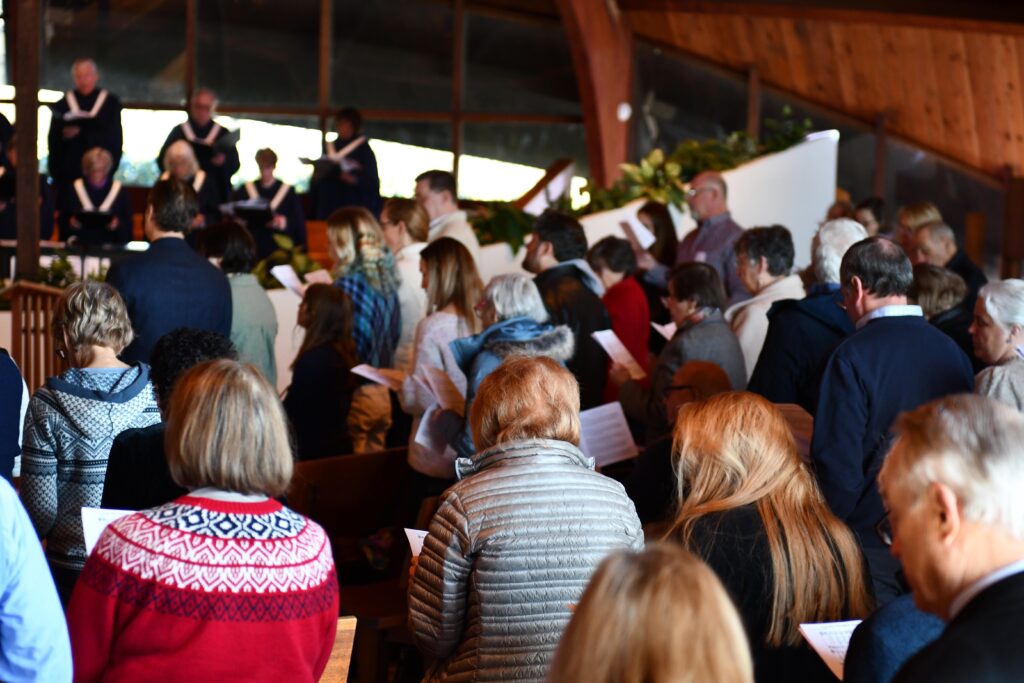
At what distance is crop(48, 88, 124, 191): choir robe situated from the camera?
10.2 meters

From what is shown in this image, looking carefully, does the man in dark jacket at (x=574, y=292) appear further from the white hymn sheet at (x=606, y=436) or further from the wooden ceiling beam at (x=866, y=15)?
the wooden ceiling beam at (x=866, y=15)

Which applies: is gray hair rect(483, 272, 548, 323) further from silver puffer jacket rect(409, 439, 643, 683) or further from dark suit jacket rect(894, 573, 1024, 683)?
dark suit jacket rect(894, 573, 1024, 683)

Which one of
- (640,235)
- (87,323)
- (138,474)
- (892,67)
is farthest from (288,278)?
(892,67)

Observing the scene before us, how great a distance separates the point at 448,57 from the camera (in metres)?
13.0

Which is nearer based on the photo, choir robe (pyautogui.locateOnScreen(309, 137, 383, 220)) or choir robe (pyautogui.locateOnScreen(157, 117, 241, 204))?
choir robe (pyautogui.locateOnScreen(157, 117, 241, 204))

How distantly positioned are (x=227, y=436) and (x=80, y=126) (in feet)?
28.8

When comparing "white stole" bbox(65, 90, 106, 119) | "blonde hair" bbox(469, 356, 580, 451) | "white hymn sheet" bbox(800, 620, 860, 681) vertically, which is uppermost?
"white stole" bbox(65, 90, 106, 119)

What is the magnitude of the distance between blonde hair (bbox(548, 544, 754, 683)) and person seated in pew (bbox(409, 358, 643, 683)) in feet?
3.58

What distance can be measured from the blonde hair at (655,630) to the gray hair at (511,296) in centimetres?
262

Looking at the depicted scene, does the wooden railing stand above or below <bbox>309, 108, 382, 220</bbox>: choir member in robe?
below

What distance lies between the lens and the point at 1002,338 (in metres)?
3.53

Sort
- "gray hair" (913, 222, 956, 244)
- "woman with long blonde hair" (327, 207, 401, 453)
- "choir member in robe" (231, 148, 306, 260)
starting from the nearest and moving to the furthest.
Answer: "woman with long blonde hair" (327, 207, 401, 453) → "gray hair" (913, 222, 956, 244) → "choir member in robe" (231, 148, 306, 260)

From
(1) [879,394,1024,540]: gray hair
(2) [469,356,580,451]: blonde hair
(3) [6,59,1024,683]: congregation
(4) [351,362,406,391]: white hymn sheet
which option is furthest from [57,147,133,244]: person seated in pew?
(1) [879,394,1024,540]: gray hair

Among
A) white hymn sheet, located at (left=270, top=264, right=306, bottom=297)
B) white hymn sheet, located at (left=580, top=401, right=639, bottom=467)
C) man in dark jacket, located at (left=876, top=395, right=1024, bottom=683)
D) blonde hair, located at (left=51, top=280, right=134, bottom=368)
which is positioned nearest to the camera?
man in dark jacket, located at (left=876, top=395, right=1024, bottom=683)
